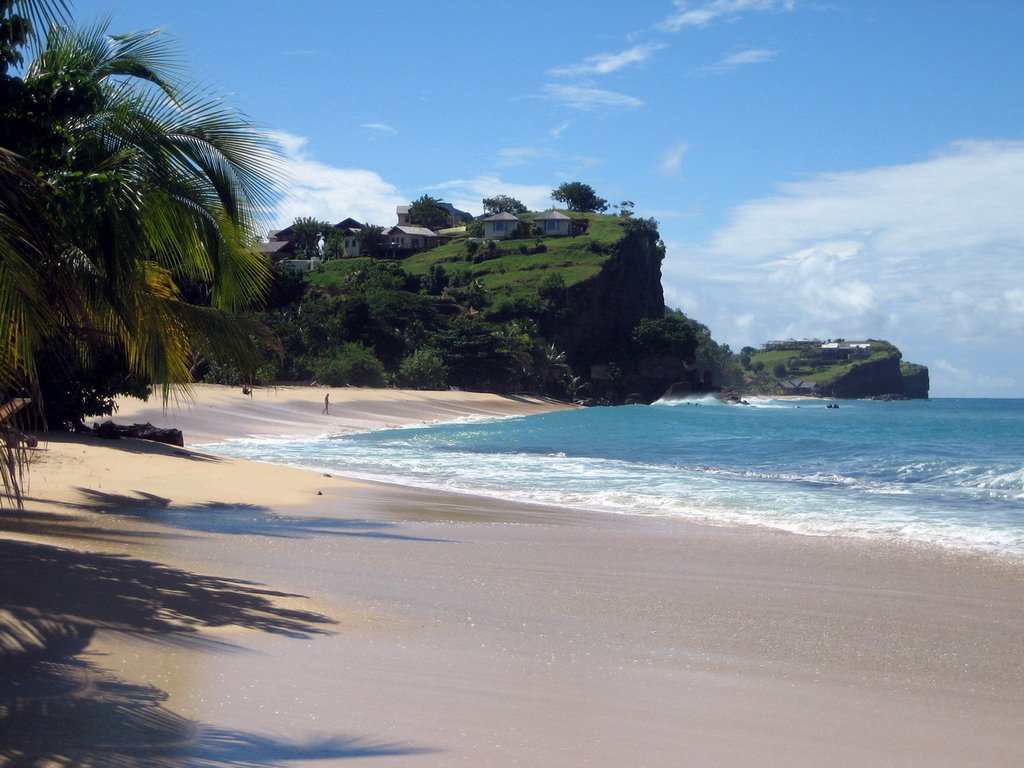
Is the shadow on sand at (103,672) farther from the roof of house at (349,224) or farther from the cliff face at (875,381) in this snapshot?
the cliff face at (875,381)

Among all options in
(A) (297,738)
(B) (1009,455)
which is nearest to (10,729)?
(A) (297,738)

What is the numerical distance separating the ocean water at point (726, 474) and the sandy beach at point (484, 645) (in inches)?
104

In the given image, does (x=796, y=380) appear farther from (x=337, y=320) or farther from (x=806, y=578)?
(x=806, y=578)

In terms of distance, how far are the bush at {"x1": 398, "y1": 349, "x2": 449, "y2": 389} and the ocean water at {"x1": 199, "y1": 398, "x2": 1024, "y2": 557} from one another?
29047 millimetres

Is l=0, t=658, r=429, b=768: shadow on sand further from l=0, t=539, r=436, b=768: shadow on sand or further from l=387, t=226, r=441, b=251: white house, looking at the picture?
l=387, t=226, r=441, b=251: white house

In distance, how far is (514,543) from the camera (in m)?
10.2

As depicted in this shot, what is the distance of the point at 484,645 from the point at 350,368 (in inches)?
2105

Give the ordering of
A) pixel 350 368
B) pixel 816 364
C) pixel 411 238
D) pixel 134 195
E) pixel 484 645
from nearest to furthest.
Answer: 1. pixel 484 645
2. pixel 134 195
3. pixel 350 368
4. pixel 411 238
5. pixel 816 364

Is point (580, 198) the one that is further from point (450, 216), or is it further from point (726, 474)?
point (726, 474)

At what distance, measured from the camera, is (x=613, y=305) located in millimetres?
92625

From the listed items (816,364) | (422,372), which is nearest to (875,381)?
(816,364)

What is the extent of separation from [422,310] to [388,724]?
67.9m

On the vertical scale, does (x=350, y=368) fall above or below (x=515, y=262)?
below

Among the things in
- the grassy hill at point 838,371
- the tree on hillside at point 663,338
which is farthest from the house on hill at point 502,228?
the grassy hill at point 838,371
